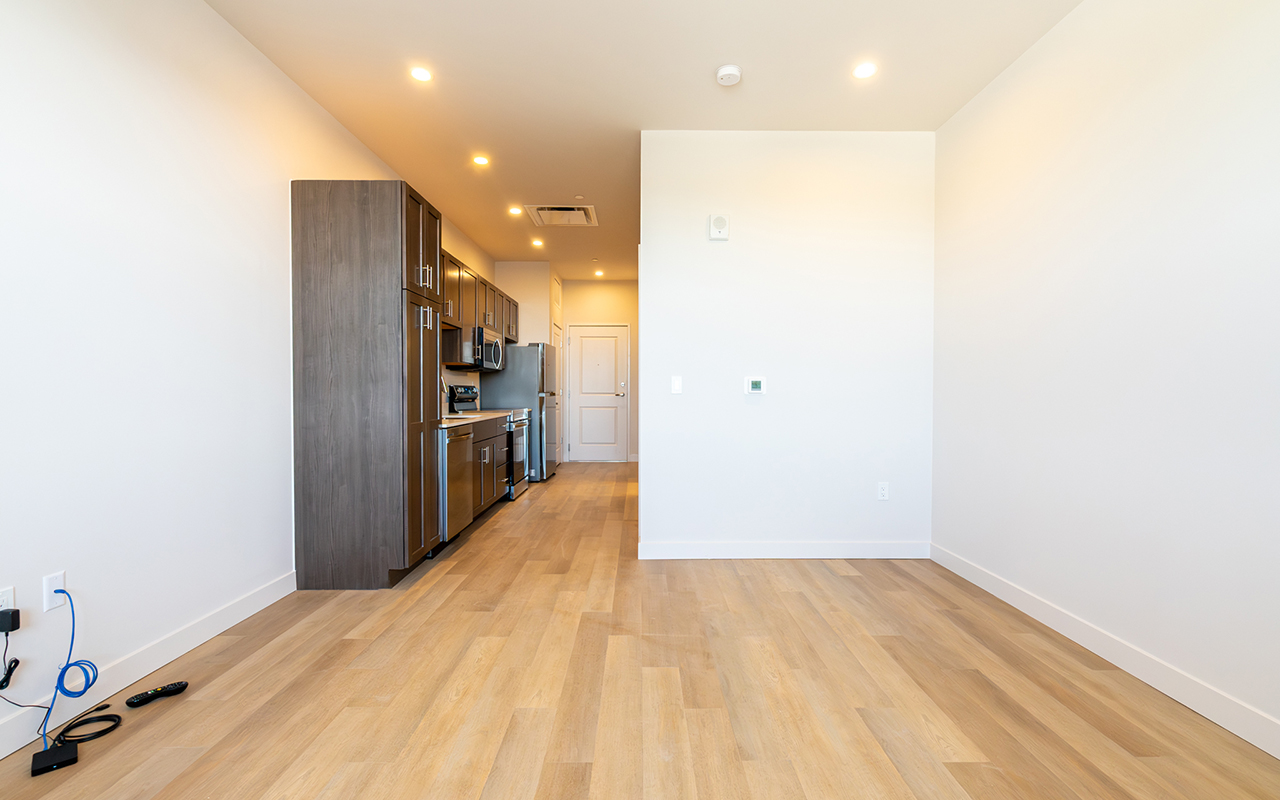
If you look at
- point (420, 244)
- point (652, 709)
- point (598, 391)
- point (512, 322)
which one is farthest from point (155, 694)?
point (598, 391)

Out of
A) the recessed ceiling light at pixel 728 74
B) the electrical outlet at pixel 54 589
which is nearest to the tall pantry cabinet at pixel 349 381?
the electrical outlet at pixel 54 589

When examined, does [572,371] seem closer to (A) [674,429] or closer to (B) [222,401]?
(A) [674,429]

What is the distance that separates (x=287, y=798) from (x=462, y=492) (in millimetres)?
2369

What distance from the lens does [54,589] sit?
1626 mm

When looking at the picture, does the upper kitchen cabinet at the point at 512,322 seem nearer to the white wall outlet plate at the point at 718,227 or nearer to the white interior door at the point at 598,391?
the white interior door at the point at 598,391

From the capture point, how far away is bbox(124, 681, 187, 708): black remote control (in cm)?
171

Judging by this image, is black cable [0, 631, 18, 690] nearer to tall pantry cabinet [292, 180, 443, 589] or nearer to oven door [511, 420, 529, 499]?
tall pantry cabinet [292, 180, 443, 589]

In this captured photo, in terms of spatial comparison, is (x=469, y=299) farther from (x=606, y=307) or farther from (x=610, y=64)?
(x=606, y=307)

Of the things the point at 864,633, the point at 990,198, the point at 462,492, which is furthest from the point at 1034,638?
the point at 462,492

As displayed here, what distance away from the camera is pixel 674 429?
335 centimetres

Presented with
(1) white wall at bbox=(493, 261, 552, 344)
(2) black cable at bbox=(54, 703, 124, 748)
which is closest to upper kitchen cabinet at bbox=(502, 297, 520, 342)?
(1) white wall at bbox=(493, 261, 552, 344)

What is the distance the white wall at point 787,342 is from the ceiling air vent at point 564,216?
1.51m

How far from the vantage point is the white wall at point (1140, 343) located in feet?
5.28

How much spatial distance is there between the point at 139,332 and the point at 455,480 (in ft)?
6.08
